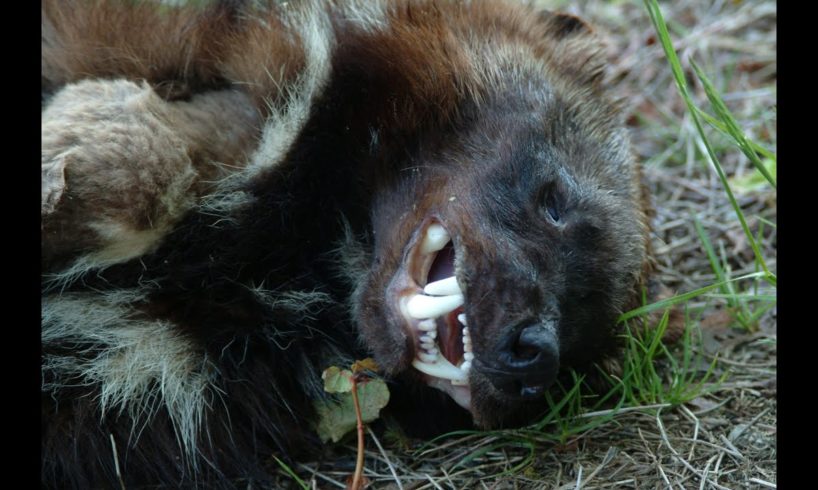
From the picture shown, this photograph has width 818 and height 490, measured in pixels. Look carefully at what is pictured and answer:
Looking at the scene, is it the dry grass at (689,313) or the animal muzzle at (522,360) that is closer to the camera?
the animal muzzle at (522,360)

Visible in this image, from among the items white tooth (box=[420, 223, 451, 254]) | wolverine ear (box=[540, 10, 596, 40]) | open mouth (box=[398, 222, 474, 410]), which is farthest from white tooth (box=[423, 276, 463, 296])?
wolverine ear (box=[540, 10, 596, 40])

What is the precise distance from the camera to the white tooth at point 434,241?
2.55 m

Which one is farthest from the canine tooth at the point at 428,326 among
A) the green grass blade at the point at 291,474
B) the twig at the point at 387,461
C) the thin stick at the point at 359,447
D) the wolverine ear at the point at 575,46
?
the wolverine ear at the point at 575,46

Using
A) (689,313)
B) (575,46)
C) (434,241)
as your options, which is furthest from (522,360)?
(575,46)

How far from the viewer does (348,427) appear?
2752 mm

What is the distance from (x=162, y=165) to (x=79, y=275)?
411 mm

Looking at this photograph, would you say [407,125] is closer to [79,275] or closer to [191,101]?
[191,101]

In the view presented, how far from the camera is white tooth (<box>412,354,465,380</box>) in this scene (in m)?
2.47

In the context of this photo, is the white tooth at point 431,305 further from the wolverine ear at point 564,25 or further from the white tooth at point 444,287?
the wolverine ear at point 564,25

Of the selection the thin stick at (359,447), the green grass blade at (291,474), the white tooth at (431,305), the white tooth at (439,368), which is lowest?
the green grass blade at (291,474)

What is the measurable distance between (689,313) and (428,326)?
4.60ft

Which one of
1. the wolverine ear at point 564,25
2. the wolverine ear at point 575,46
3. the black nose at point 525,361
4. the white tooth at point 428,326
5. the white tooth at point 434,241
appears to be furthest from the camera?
the wolverine ear at point 564,25

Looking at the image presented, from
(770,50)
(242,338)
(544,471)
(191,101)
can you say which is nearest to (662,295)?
(544,471)

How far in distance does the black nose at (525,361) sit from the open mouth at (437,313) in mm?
105
